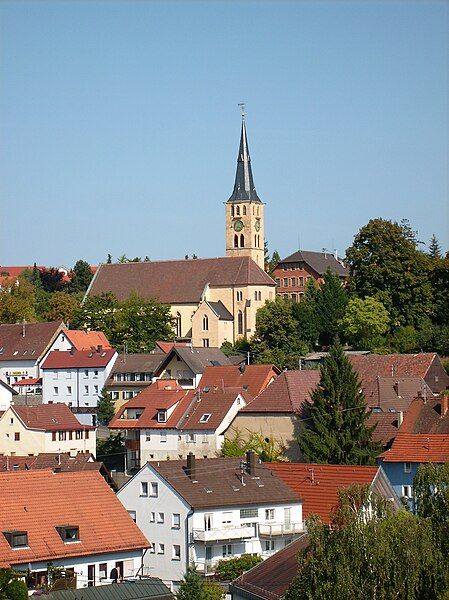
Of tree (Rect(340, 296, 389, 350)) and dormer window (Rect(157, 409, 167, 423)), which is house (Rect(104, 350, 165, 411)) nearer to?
tree (Rect(340, 296, 389, 350))

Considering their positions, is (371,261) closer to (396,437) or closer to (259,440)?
(259,440)

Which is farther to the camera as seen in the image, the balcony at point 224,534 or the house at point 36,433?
the house at point 36,433

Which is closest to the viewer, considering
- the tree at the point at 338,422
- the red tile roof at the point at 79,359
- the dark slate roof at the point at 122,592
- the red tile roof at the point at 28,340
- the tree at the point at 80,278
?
the dark slate roof at the point at 122,592

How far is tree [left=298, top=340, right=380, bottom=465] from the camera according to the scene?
5491cm

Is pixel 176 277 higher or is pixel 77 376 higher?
pixel 176 277

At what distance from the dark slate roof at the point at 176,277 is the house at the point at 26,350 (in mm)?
16542

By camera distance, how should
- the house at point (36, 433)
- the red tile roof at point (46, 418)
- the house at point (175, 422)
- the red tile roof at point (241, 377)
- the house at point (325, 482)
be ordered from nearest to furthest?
1. the house at point (325, 482)
2. the house at point (175, 422)
3. the house at point (36, 433)
4. the red tile roof at point (46, 418)
5. the red tile roof at point (241, 377)

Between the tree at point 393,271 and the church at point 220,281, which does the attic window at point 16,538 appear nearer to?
the tree at point 393,271

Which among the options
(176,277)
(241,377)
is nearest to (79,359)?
(241,377)

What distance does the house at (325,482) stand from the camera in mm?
43594

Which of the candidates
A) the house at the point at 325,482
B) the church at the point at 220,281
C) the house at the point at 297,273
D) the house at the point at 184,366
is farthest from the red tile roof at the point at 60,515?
the house at the point at 297,273

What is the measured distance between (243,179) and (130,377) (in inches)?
1764

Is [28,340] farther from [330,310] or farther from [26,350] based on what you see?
[330,310]

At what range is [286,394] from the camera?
61062 millimetres
